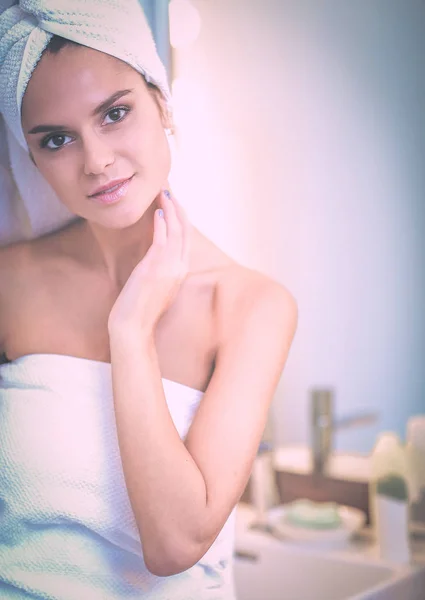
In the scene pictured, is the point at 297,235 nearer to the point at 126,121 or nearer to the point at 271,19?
the point at 271,19

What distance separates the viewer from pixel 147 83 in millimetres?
777

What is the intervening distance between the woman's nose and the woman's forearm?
0.20 metres

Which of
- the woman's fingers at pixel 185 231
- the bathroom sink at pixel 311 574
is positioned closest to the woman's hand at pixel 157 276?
the woman's fingers at pixel 185 231

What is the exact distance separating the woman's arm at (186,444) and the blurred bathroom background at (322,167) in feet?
0.67

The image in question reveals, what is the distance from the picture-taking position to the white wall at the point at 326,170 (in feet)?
3.05

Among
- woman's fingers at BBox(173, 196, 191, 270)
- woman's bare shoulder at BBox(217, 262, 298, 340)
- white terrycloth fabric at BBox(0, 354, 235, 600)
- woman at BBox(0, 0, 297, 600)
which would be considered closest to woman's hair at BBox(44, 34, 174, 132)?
woman at BBox(0, 0, 297, 600)

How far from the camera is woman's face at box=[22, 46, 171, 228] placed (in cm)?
75

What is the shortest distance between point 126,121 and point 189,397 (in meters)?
0.34

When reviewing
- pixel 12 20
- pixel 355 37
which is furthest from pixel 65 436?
pixel 355 37

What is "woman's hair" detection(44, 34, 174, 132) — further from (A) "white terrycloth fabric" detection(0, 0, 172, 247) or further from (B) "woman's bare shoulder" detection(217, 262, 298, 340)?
(B) "woman's bare shoulder" detection(217, 262, 298, 340)

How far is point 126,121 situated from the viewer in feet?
2.50

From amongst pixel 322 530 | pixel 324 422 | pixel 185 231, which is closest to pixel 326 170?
pixel 185 231

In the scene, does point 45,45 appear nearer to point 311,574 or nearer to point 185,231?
point 185,231

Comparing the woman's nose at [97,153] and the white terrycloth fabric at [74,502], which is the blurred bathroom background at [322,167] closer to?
the woman's nose at [97,153]
